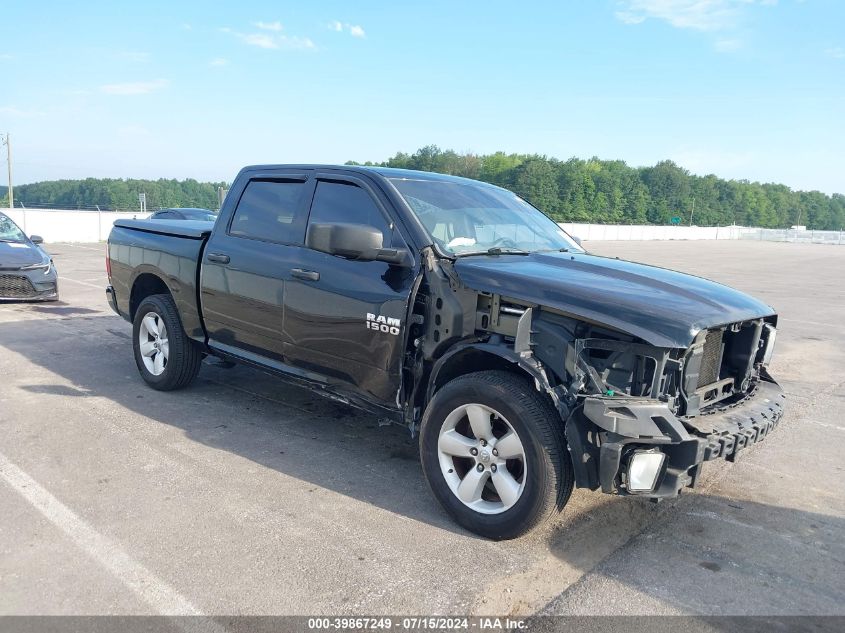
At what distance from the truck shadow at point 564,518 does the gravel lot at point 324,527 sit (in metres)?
0.01

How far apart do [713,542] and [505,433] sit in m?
1.26

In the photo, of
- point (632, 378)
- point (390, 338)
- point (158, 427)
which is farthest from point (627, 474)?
point (158, 427)

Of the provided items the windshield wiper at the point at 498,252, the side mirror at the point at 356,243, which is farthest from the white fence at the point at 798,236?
the side mirror at the point at 356,243

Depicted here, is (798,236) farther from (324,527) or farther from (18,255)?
(324,527)

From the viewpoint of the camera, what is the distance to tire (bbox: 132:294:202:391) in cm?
575

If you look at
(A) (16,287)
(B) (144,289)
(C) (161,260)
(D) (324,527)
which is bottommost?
(D) (324,527)

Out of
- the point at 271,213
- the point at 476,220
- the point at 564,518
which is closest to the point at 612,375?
the point at 564,518

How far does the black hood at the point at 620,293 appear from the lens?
318 cm

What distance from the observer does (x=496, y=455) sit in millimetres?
3498

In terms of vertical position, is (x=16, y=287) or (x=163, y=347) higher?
(x=163, y=347)

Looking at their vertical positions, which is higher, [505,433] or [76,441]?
[505,433]

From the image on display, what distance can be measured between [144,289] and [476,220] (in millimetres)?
3585

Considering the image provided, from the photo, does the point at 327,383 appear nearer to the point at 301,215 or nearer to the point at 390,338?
the point at 390,338

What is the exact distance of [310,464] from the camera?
14.6ft
